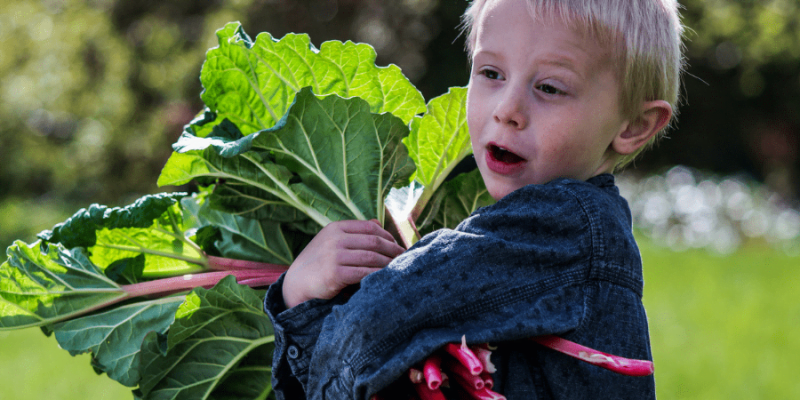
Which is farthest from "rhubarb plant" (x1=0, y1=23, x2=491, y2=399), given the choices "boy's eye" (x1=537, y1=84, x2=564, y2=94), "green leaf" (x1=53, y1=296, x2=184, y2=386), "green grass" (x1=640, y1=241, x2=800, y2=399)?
"green grass" (x1=640, y1=241, x2=800, y2=399)

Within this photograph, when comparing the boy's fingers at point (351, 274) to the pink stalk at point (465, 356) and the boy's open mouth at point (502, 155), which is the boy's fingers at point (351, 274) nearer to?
the pink stalk at point (465, 356)

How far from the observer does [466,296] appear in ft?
4.04

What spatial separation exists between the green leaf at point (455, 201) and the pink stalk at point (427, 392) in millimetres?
695

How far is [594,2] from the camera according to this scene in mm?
1393

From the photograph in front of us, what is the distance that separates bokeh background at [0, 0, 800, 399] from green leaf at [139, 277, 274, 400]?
22.9 ft

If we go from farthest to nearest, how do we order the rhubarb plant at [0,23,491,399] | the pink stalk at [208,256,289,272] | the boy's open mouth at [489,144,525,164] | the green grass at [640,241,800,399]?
the green grass at [640,241,800,399]
the pink stalk at [208,256,289,272]
the rhubarb plant at [0,23,491,399]
the boy's open mouth at [489,144,525,164]

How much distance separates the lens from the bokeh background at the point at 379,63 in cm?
1193

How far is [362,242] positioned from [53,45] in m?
16.1

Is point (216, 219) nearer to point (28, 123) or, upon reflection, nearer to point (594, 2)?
point (594, 2)

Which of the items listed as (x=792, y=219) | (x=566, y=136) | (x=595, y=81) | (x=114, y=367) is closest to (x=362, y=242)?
(x=566, y=136)

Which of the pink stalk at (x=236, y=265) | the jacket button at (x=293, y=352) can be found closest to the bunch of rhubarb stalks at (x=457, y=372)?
the jacket button at (x=293, y=352)

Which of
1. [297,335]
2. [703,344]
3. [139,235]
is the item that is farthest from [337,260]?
[703,344]

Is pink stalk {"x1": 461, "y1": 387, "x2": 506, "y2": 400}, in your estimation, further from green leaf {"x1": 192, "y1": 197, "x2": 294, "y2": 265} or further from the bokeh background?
the bokeh background

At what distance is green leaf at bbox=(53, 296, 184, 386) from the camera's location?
1675 mm
